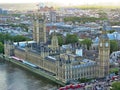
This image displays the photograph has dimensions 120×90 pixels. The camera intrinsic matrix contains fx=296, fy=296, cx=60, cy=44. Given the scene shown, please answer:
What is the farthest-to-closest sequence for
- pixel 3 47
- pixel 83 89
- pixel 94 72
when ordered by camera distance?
1. pixel 3 47
2. pixel 94 72
3. pixel 83 89

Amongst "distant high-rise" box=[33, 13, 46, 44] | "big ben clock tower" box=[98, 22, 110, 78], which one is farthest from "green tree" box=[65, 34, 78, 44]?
"big ben clock tower" box=[98, 22, 110, 78]

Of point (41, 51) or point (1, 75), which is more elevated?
point (41, 51)

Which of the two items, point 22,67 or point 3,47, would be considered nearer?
point 22,67

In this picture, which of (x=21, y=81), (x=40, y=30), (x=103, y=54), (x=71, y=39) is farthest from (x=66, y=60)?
(x=71, y=39)

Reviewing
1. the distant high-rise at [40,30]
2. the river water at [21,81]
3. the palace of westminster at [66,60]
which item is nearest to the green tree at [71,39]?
the distant high-rise at [40,30]

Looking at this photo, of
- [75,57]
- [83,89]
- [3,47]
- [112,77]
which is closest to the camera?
[83,89]

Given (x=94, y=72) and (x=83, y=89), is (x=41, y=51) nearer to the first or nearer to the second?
(x=94, y=72)

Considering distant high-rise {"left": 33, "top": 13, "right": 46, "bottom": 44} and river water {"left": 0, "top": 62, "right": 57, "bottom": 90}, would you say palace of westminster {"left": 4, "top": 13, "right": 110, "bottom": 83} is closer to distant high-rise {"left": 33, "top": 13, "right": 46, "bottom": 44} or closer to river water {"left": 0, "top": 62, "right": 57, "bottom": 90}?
distant high-rise {"left": 33, "top": 13, "right": 46, "bottom": 44}

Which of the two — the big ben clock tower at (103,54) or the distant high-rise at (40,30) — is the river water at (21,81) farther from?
the distant high-rise at (40,30)

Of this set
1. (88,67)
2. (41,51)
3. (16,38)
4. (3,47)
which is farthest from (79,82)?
(16,38)
